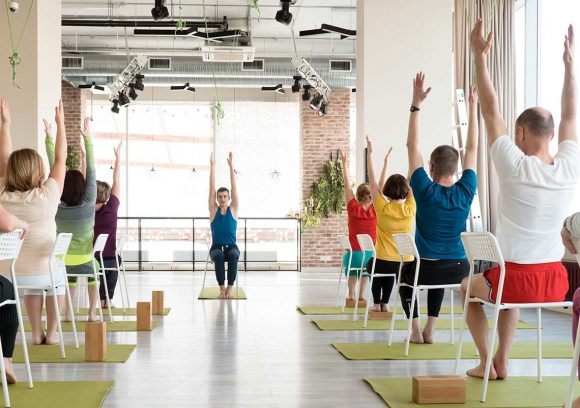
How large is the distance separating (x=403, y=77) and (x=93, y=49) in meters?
7.98

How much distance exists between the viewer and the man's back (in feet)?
13.1

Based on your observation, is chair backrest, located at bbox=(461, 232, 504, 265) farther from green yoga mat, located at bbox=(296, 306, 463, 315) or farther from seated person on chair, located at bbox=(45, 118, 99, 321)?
green yoga mat, located at bbox=(296, 306, 463, 315)

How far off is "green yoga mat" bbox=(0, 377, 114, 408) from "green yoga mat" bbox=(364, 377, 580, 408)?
1437mm

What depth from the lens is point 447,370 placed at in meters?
5.03

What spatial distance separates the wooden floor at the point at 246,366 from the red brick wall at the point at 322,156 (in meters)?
8.03

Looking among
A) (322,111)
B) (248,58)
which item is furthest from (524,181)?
(322,111)

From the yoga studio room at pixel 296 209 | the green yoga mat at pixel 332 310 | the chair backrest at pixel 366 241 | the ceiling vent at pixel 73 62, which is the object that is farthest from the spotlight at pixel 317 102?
the chair backrest at pixel 366 241

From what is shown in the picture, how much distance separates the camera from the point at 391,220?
687 cm

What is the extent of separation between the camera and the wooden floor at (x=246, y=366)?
13.9ft

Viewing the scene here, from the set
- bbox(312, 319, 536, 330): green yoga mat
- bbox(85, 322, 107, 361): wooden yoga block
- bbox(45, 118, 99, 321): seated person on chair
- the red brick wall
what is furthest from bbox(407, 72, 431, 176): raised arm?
the red brick wall

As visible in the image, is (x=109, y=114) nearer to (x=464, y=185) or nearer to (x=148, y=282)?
(x=148, y=282)

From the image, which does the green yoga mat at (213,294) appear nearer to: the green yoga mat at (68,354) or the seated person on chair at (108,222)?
the seated person on chair at (108,222)

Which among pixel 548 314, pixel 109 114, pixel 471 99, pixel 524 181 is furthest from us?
pixel 109 114

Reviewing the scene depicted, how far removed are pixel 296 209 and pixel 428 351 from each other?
481 inches
